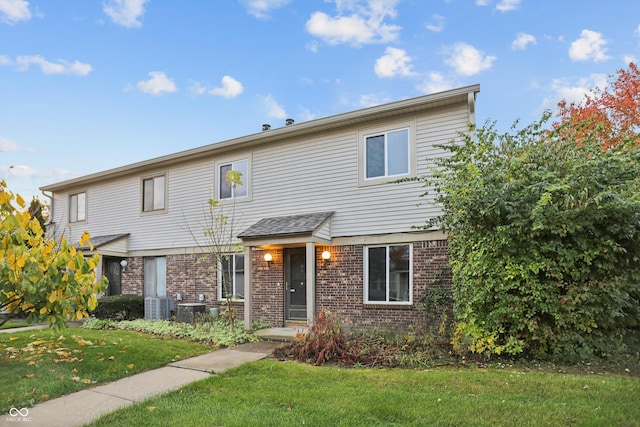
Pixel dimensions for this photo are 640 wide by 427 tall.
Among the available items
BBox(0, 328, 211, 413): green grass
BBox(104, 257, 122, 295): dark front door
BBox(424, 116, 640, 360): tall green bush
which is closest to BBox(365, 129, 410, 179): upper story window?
BBox(424, 116, 640, 360): tall green bush

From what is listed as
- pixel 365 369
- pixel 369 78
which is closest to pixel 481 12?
pixel 369 78

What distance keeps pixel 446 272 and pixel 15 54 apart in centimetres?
1222

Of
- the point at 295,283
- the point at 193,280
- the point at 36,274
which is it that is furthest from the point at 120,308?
the point at 36,274

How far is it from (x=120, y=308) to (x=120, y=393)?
816 centimetres

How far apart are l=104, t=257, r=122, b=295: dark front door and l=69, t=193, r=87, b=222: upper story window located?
2298 mm

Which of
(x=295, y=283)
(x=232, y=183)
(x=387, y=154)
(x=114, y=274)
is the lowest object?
(x=114, y=274)

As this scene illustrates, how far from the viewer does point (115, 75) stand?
13.0 m

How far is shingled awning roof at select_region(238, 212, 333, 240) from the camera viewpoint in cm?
972

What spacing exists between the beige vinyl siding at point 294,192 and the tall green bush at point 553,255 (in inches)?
97.2

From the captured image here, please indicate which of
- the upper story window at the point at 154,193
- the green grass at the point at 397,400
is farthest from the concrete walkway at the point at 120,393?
the upper story window at the point at 154,193

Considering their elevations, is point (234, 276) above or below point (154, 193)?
below

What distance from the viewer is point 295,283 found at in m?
11.1

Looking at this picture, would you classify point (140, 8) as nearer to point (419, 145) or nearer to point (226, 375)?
point (419, 145)

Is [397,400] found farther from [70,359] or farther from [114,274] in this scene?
[114,274]
